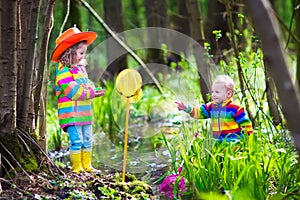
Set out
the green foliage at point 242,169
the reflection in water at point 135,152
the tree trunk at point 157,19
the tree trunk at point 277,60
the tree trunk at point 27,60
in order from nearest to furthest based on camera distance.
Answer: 1. the tree trunk at point 277,60
2. the green foliage at point 242,169
3. the tree trunk at point 27,60
4. the reflection in water at point 135,152
5. the tree trunk at point 157,19

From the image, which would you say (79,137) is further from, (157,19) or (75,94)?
(157,19)

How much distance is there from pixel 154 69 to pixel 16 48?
8.15 m

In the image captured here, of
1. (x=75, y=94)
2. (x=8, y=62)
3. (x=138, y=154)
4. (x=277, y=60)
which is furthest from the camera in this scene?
(x=138, y=154)

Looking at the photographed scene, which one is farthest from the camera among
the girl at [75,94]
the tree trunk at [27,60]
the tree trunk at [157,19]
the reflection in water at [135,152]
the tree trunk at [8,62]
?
the tree trunk at [157,19]

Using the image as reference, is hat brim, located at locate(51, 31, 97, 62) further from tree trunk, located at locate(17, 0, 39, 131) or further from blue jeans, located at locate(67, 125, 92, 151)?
blue jeans, located at locate(67, 125, 92, 151)

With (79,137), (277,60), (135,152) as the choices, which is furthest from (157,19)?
(277,60)

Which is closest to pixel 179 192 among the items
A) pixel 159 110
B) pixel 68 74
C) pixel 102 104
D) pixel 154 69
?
Result: pixel 68 74

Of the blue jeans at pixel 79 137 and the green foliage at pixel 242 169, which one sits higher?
the blue jeans at pixel 79 137

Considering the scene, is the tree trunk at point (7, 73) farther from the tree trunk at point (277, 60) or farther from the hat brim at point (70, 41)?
the tree trunk at point (277, 60)

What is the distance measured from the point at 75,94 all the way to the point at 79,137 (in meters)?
0.34

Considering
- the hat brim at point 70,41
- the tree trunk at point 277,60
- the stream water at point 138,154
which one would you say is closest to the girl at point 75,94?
the hat brim at point 70,41

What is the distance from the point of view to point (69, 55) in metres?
4.87

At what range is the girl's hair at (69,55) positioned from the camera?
16.0 feet

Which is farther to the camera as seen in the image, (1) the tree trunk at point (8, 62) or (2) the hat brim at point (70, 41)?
(2) the hat brim at point (70, 41)
